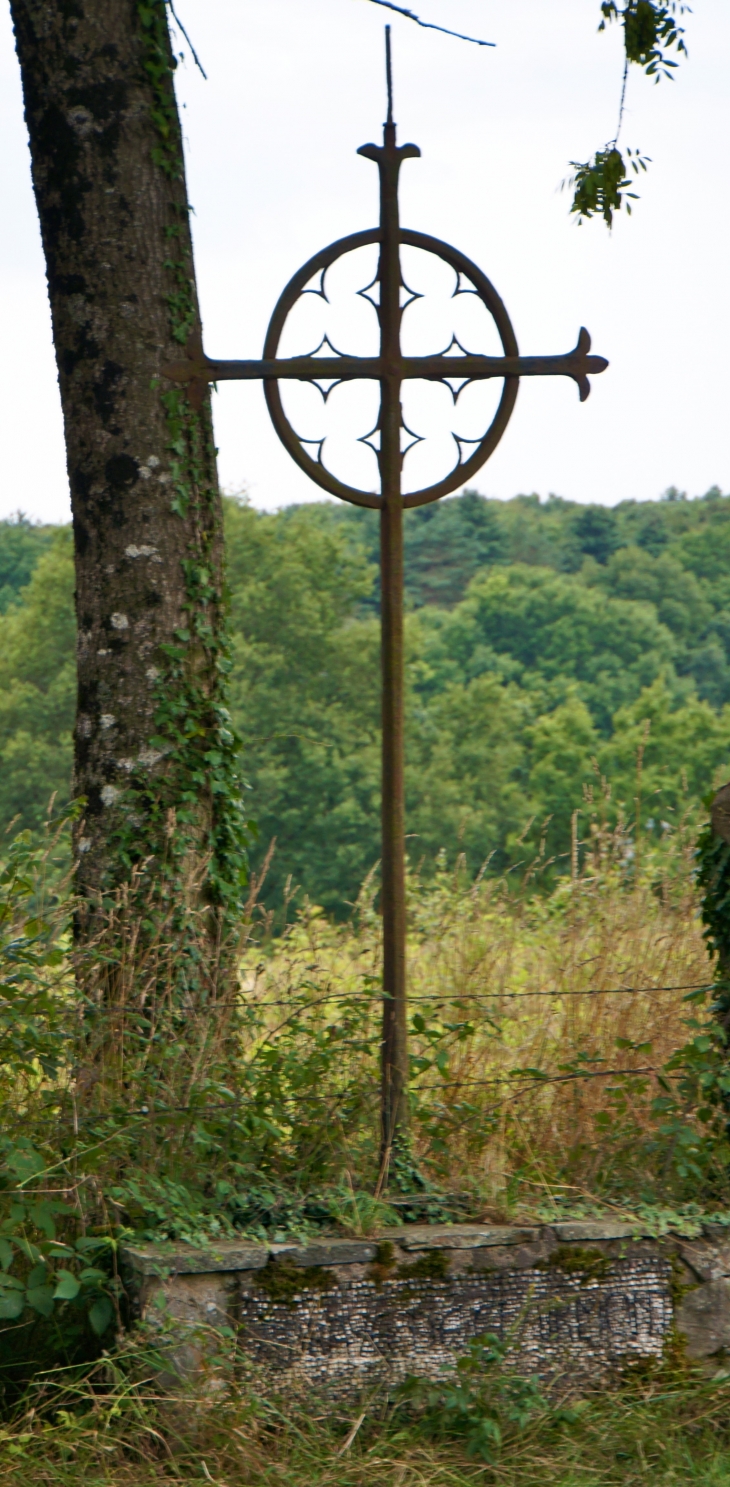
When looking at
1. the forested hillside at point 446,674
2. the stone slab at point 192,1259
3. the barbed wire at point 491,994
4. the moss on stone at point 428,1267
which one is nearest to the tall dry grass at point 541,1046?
the barbed wire at point 491,994

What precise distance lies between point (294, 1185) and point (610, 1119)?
37.1 inches

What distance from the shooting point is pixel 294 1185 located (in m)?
3.89

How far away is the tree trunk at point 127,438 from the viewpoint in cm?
445

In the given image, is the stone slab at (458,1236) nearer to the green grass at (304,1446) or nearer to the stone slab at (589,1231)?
the stone slab at (589,1231)

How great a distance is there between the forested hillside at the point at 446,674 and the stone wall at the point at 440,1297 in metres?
17.0

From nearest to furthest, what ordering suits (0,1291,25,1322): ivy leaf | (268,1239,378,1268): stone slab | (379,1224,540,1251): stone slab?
(0,1291,25,1322): ivy leaf → (268,1239,378,1268): stone slab → (379,1224,540,1251): stone slab

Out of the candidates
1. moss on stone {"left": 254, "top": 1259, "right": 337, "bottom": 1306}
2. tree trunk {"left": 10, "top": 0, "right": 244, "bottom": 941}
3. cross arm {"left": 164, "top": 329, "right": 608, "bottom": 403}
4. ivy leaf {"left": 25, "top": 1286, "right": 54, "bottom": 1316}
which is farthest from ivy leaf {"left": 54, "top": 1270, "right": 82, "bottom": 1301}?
cross arm {"left": 164, "top": 329, "right": 608, "bottom": 403}

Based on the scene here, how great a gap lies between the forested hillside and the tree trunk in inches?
656

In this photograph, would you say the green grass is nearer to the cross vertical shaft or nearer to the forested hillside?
the cross vertical shaft

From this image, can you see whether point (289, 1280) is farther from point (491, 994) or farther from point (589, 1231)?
point (491, 994)

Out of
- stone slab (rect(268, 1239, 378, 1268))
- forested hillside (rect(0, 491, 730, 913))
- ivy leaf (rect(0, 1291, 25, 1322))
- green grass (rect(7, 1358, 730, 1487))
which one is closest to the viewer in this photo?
green grass (rect(7, 1358, 730, 1487))

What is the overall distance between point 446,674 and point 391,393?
132 ft

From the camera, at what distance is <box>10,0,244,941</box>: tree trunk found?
445cm

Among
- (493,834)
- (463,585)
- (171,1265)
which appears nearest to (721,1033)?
(171,1265)
